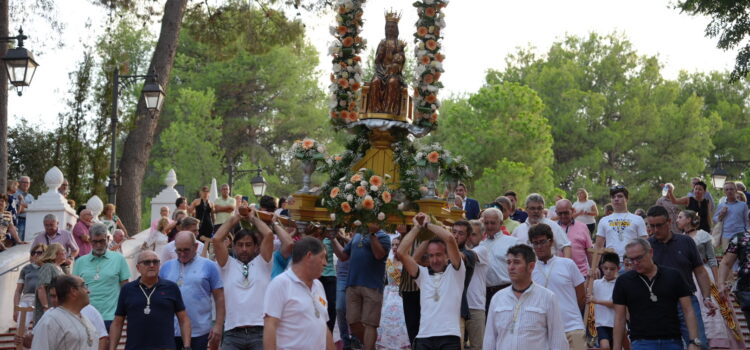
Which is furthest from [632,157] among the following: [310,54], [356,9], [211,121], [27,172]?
[356,9]

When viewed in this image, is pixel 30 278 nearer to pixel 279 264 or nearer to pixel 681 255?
pixel 279 264

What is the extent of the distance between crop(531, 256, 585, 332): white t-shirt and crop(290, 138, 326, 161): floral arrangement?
585 centimetres

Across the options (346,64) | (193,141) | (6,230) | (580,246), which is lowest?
(580,246)

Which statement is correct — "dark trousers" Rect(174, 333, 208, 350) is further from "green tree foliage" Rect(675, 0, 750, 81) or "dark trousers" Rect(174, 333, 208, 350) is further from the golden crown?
"green tree foliage" Rect(675, 0, 750, 81)

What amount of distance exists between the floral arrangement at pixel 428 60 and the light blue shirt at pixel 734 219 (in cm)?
577

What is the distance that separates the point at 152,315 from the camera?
30.2ft

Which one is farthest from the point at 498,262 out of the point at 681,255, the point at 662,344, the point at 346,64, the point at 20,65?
the point at 20,65

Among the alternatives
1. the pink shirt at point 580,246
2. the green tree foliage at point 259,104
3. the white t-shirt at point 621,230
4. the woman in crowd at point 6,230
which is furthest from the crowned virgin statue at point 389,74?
the green tree foliage at point 259,104

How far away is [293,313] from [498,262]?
4.76m

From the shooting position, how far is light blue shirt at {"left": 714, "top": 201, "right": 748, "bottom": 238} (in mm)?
17859

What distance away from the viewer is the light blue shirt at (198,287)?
32.5 ft

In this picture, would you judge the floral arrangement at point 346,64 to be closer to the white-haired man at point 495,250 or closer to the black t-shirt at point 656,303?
the white-haired man at point 495,250

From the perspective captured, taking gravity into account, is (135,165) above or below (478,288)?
above

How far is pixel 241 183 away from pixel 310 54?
9.50m
